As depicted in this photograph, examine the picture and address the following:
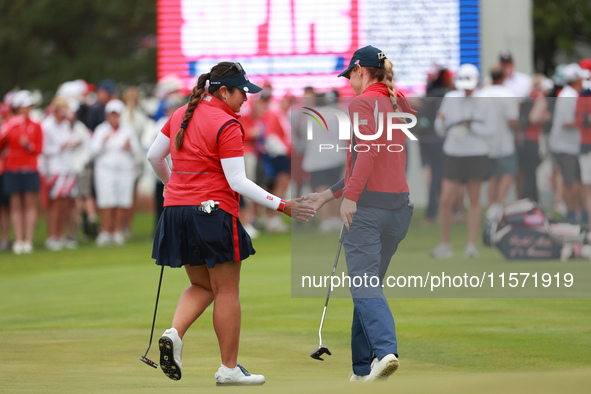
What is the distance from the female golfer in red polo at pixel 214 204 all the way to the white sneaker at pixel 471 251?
440 centimetres

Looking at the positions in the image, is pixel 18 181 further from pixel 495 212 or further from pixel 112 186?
pixel 495 212

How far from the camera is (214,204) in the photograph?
252 inches

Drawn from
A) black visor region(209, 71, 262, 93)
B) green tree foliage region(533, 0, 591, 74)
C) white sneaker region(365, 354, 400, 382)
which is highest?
green tree foliage region(533, 0, 591, 74)

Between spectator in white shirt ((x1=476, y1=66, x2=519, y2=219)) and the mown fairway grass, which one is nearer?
the mown fairway grass

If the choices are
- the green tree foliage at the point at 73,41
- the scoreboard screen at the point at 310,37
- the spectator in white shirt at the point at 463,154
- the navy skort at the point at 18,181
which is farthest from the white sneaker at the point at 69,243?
the green tree foliage at the point at 73,41

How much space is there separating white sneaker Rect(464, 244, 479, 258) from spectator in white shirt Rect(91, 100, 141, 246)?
23.5ft

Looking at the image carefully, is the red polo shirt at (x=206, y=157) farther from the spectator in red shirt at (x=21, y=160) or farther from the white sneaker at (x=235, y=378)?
the spectator in red shirt at (x=21, y=160)

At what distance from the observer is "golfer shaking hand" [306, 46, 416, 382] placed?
630 centimetres

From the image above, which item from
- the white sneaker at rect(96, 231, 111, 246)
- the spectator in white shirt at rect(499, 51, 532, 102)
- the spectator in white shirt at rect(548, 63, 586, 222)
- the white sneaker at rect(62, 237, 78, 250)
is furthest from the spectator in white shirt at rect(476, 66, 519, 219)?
the white sneaker at rect(62, 237, 78, 250)

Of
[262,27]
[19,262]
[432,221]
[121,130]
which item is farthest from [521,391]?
[262,27]

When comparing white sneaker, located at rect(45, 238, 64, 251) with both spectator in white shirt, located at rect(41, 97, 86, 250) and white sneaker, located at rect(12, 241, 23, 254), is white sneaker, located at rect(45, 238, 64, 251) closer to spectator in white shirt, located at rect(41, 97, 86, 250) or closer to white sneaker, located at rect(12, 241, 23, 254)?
spectator in white shirt, located at rect(41, 97, 86, 250)

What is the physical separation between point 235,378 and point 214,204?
3.30 feet

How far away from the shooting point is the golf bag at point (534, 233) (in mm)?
11430

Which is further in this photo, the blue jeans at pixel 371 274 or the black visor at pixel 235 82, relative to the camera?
the black visor at pixel 235 82
